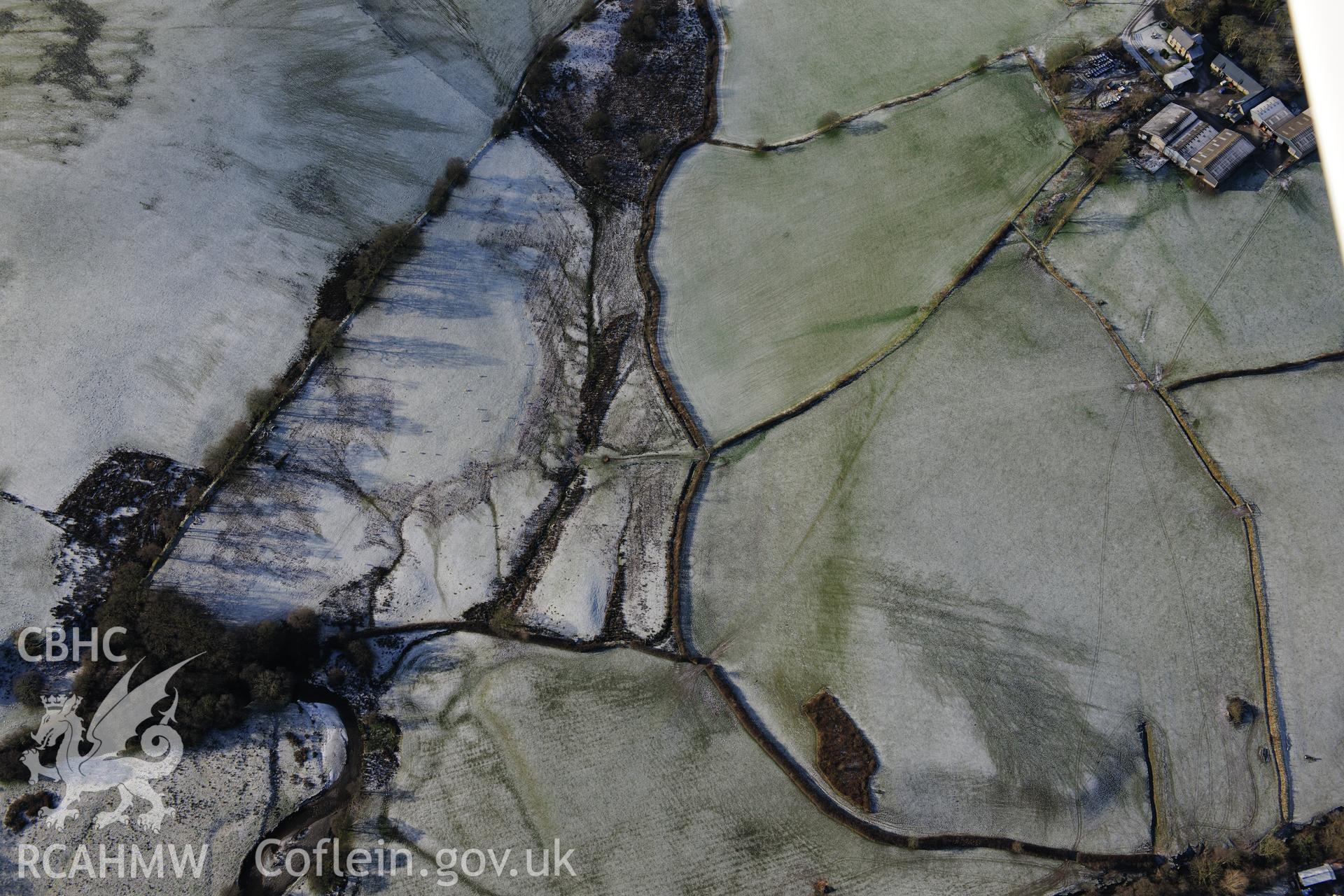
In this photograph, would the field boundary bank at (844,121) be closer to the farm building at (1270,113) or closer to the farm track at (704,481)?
the farm track at (704,481)

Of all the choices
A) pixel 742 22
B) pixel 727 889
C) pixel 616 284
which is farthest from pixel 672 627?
pixel 742 22

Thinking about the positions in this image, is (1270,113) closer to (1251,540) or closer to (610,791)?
(1251,540)

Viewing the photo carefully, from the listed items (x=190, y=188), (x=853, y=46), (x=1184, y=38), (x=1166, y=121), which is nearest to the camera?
(x=190, y=188)

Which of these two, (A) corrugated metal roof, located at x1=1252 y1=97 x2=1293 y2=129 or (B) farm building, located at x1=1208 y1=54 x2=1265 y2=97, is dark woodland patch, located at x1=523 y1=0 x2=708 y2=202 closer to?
(B) farm building, located at x1=1208 y1=54 x2=1265 y2=97

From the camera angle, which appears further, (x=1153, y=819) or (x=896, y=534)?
(x=896, y=534)

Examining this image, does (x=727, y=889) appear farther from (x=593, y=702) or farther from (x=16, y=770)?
(x=16, y=770)

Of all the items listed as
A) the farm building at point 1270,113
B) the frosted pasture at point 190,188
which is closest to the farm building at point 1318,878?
the farm building at point 1270,113

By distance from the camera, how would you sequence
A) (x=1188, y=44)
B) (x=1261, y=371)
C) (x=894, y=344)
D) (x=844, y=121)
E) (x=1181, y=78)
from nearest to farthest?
(x=1261, y=371)
(x=894, y=344)
(x=1181, y=78)
(x=1188, y=44)
(x=844, y=121)

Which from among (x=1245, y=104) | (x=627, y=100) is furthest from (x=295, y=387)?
(x=1245, y=104)
